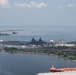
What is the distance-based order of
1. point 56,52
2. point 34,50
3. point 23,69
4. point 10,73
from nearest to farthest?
point 10,73 < point 23,69 < point 56,52 < point 34,50

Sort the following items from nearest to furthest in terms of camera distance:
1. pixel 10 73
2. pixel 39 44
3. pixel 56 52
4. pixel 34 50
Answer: pixel 10 73 < pixel 56 52 < pixel 34 50 < pixel 39 44

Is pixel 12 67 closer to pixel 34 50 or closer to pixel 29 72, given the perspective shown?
pixel 29 72

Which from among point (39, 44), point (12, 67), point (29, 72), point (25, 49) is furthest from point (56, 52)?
point (29, 72)

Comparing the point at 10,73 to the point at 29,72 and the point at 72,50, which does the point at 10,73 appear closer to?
the point at 29,72

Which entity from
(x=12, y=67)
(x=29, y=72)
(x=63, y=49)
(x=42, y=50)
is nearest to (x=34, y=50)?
(x=42, y=50)

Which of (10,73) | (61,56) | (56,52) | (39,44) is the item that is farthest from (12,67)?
(39,44)

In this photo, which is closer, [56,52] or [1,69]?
[1,69]

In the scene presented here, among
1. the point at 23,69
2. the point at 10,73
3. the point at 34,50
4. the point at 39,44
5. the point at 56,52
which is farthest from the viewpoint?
the point at 39,44

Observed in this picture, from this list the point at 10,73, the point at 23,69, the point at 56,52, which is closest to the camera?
the point at 10,73

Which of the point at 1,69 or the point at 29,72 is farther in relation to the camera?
the point at 1,69
